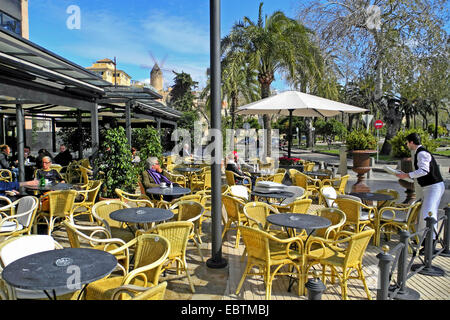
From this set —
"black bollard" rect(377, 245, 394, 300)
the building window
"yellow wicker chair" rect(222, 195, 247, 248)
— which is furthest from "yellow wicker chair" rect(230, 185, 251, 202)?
the building window

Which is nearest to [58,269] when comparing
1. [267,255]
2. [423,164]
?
[267,255]

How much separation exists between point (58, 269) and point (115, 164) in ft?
15.7

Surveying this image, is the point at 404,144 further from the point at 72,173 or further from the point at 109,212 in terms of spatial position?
the point at 72,173

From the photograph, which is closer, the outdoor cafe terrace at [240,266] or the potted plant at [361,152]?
the outdoor cafe terrace at [240,266]

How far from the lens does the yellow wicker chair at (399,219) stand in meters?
4.78

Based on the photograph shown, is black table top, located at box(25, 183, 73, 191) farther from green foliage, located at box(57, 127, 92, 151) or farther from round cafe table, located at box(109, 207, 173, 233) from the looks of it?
green foliage, located at box(57, 127, 92, 151)

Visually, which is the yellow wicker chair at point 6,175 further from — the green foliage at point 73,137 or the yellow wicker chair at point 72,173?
the green foliage at point 73,137

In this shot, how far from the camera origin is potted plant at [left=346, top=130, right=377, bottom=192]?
7.96 meters

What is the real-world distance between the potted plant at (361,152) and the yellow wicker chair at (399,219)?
246cm

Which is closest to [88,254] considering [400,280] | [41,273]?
[41,273]

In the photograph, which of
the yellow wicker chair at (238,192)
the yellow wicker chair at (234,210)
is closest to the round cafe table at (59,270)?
the yellow wicker chair at (234,210)
